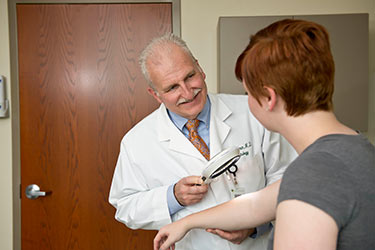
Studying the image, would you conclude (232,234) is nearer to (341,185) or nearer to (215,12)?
(341,185)

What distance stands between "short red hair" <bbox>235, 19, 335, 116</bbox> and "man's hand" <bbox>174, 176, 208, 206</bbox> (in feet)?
1.71

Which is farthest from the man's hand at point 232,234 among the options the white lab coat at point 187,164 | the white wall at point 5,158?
the white wall at point 5,158

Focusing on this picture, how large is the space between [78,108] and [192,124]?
985 mm

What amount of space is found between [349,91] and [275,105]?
4.21 ft

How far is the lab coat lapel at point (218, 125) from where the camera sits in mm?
1272

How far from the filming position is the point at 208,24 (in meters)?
2.04

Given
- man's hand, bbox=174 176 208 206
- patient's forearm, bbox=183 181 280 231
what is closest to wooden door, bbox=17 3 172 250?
man's hand, bbox=174 176 208 206

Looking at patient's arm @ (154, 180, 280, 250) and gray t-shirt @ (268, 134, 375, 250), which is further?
patient's arm @ (154, 180, 280, 250)

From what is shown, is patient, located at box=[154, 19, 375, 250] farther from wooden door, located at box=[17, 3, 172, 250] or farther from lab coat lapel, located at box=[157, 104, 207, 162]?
wooden door, located at box=[17, 3, 172, 250]

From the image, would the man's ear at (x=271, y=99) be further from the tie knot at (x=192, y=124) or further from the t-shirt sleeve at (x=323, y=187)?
the tie knot at (x=192, y=124)

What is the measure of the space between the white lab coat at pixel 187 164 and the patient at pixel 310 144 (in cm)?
49

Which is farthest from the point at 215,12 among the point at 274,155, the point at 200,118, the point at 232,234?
the point at 232,234

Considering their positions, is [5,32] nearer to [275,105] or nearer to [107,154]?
[107,154]

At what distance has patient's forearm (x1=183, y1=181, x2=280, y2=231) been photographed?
89 cm
